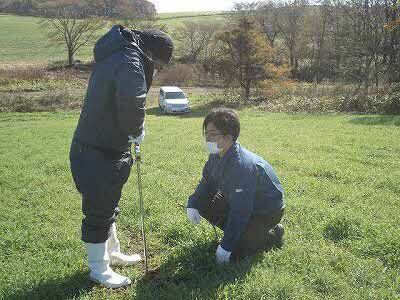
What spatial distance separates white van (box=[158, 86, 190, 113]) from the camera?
2722 centimetres

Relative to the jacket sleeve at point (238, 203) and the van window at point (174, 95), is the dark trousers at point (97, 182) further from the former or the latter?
the van window at point (174, 95)

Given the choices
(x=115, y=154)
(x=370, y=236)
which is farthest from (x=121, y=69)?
(x=370, y=236)

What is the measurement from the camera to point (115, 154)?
3904mm

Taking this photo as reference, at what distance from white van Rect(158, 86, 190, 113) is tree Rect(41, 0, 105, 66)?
25.5 meters

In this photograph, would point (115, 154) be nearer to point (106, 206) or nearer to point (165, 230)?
point (106, 206)

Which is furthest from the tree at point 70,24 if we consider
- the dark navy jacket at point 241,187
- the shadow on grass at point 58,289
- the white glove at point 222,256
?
the white glove at point 222,256

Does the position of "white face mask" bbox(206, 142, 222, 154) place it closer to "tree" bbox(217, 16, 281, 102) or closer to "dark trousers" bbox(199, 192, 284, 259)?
"dark trousers" bbox(199, 192, 284, 259)

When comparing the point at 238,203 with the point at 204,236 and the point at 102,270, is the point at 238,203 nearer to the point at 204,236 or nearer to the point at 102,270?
the point at 204,236

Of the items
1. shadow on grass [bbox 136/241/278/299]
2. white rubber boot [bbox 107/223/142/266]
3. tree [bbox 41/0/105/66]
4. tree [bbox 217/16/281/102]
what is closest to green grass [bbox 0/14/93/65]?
tree [bbox 41/0/105/66]

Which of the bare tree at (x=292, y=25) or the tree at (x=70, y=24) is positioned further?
the tree at (x=70, y=24)

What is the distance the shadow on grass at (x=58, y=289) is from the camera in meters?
3.85

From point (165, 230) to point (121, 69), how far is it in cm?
233

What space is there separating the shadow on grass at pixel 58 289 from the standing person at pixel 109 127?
5.4 inches

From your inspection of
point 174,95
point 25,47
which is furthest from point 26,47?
point 174,95
